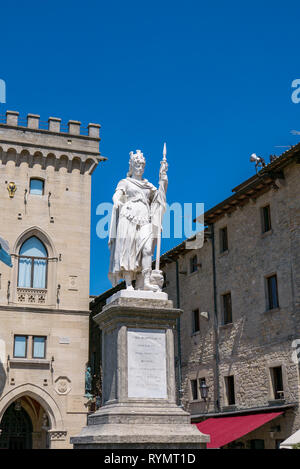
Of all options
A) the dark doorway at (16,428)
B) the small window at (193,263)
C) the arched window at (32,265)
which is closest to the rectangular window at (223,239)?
the small window at (193,263)

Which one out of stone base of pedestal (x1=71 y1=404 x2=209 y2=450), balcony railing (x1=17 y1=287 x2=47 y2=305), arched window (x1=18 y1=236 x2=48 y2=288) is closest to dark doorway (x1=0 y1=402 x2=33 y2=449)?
balcony railing (x1=17 y1=287 x2=47 y2=305)

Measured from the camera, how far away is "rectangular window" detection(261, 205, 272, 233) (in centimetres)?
2607

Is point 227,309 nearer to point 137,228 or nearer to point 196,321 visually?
point 196,321

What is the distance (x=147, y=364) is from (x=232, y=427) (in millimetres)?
14668

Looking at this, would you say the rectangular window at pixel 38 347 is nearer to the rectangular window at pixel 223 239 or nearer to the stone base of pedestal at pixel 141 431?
the rectangular window at pixel 223 239

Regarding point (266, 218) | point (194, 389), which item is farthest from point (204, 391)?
point (266, 218)

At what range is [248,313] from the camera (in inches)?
1041

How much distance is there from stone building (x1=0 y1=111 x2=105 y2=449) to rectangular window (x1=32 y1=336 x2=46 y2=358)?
0.05m

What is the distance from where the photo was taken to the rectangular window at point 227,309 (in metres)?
28.4

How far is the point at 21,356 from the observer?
32031 mm

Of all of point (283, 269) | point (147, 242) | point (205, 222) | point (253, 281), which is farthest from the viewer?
point (205, 222)

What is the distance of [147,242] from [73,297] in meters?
23.0
